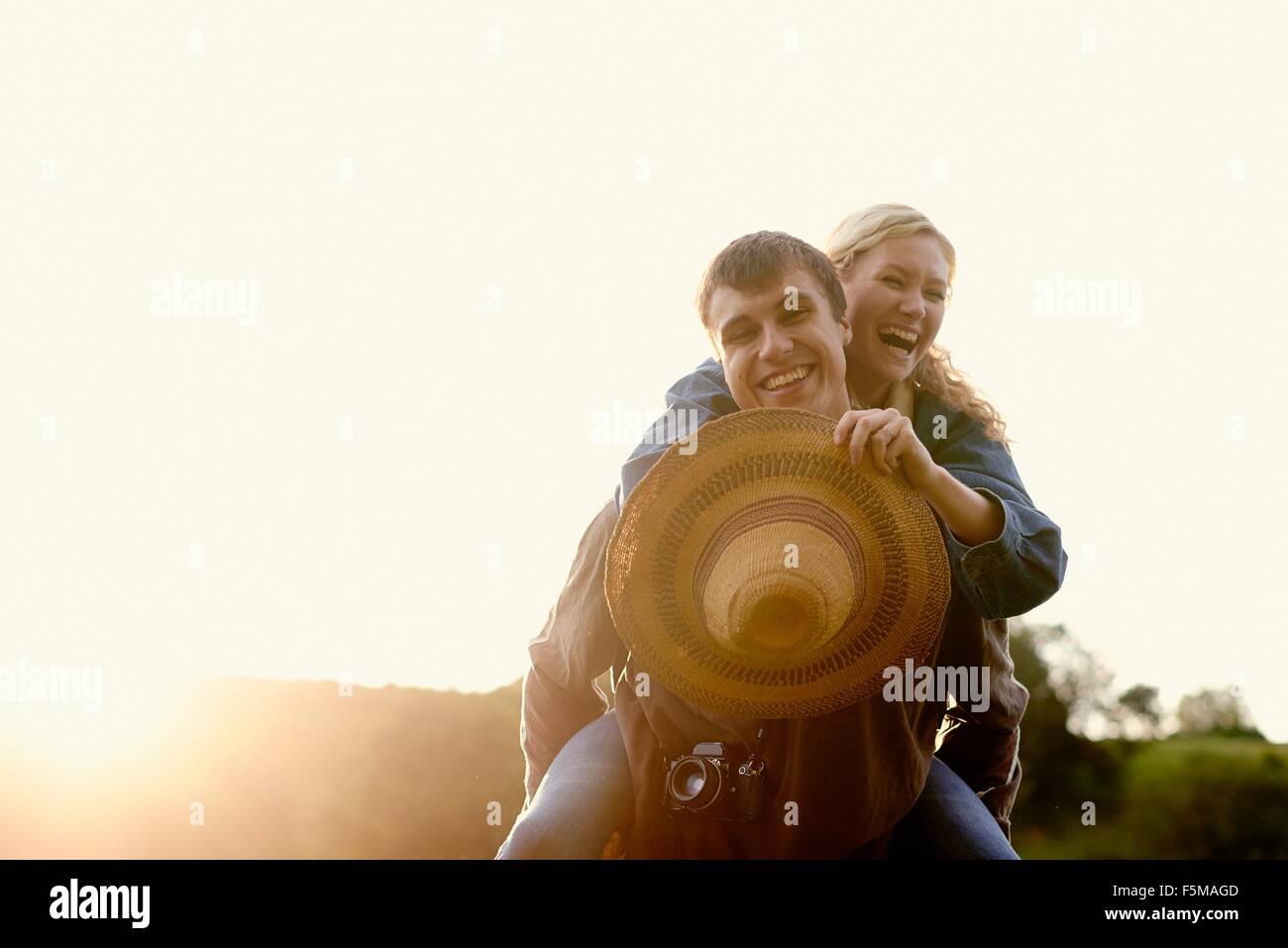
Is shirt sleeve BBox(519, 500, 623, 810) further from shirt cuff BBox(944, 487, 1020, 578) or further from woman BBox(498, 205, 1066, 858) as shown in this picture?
shirt cuff BBox(944, 487, 1020, 578)

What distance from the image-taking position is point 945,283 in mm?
5266

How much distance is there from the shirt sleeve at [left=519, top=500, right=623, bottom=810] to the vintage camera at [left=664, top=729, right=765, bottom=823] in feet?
2.04

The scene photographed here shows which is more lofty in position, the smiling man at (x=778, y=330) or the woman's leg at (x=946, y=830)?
the smiling man at (x=778, y=330)

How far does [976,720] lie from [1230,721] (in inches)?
1565

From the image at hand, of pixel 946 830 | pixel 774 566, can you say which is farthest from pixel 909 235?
pixel 946 830

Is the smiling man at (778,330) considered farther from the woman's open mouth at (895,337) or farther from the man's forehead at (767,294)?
the woman's open mouth at (895,337)

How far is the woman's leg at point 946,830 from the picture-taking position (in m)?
4.33

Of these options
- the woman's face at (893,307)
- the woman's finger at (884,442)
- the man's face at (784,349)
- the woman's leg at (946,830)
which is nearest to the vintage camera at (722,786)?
the woman's leg at (946,830)

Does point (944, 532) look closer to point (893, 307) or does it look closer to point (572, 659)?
point (893, 307)

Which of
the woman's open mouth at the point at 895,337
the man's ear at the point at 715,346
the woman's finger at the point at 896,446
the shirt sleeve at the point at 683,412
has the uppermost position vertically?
the woman's open mouth at the point at 895,337

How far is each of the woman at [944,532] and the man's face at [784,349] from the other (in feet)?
0.27

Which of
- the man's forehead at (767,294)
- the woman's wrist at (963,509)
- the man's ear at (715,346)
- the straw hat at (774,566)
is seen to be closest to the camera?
the straw hat at (774,566)
